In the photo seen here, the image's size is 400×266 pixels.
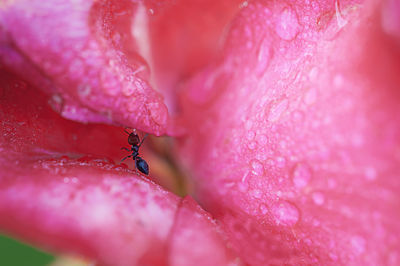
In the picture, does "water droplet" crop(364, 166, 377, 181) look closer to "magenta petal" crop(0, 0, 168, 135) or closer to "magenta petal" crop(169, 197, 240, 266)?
"magenta petal" crop(169, 197, 240, 266)

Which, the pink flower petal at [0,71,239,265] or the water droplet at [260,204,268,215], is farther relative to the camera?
the water droplet at [260,204,268,215]

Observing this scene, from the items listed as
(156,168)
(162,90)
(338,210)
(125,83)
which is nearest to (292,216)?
(338,210)

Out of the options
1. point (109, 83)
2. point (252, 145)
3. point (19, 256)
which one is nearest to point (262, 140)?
point (252, 145)

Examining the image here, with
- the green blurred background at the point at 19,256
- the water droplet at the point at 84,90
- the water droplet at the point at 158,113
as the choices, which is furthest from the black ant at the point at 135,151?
the green blurred background at the point at 19,256

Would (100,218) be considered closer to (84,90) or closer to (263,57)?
(84,90)

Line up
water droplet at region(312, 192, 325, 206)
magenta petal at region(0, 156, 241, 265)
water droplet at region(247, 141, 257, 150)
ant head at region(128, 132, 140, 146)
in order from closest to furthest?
magenta petal at region(0, 156, 241, 265), water droplet at region(312, 192, 325, 206), water droplet at region(247, 141, 257, 150), ant head at region(128, 132, 140, 146)

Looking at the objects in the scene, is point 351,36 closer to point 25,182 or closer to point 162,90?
point 25,182

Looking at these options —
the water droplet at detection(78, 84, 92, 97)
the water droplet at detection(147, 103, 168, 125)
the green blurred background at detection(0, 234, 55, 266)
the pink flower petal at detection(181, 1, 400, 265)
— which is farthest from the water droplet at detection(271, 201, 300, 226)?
the green blurred background at detection(0, 234, 55, 266)

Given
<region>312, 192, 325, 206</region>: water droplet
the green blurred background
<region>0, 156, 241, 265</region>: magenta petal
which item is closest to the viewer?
<region>0, 156, 241, 265</region>: magenta petal
